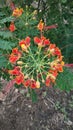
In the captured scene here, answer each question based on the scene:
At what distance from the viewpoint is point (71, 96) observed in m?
3.76

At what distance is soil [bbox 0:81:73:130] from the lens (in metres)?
3.38

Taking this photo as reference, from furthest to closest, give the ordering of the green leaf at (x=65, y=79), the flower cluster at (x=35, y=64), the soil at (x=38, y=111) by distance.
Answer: the soil at (x=38, y=111) < the green leaf at (x=65, y=79) < the flower cluster at (x=35, y=64)

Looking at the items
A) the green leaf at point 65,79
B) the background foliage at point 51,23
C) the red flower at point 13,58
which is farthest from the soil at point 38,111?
the red flower at point 13,58

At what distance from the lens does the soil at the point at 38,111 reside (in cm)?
338

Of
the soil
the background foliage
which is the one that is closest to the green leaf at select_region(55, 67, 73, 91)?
the background foliage

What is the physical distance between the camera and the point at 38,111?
3.51m

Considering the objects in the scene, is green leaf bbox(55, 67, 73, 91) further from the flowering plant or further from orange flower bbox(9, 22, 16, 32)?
orange flower bbox(9, 22, 16, 32)

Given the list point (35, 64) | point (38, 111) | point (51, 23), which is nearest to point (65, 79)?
point (35, 64)

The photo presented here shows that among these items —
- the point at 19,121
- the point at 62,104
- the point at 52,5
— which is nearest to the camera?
the point at 52,5

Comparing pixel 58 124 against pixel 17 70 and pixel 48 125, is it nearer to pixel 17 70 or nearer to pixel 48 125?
pixel 48 125

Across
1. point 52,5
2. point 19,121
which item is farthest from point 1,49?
point 19,121

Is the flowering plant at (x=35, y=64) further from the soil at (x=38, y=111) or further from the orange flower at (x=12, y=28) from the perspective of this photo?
the soil at (x=38, y=111)

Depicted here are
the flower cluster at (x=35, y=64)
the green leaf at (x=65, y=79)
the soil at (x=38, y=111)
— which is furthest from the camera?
the soil at (x=38, y=111)

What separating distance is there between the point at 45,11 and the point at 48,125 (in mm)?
1383
